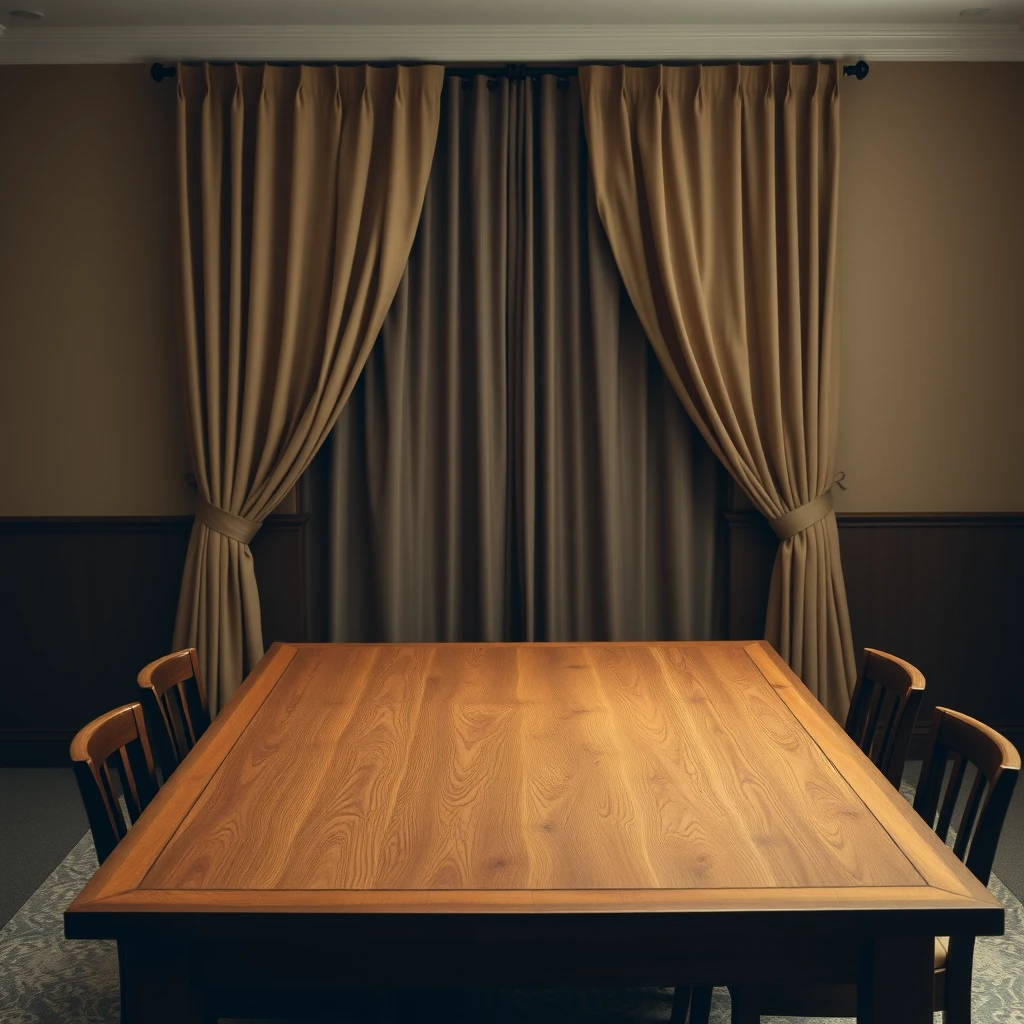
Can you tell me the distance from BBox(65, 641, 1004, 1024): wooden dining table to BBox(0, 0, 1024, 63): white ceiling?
2407mm

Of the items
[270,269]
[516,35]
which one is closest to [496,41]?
[516,35]

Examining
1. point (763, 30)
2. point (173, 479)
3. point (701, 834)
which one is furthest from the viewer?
point (173, 479)

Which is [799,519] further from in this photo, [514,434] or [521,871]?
[521,871]

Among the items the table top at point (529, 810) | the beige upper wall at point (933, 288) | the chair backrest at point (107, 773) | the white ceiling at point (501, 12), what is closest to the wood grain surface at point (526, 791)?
the table top at point (529, 810)

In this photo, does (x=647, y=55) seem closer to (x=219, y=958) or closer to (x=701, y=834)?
(x=701, y=834)

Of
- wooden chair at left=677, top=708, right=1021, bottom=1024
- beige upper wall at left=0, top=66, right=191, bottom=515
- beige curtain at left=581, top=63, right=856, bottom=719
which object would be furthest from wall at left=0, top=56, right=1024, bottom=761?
wooden chair at left=677, top=708, right=1021, bottom=1024

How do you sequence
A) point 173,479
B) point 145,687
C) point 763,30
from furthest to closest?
point 173,479, point 763,30, point 145,687

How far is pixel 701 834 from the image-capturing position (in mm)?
1634

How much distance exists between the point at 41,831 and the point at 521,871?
2333 mm

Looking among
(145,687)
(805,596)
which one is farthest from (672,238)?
(145,687)

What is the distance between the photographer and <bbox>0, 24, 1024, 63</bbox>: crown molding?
3531 millimetres

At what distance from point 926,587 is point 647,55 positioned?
6.71ft

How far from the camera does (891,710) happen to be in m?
2.31

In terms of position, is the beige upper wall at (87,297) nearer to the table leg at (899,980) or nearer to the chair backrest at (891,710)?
the chair backrest at (891,710)
